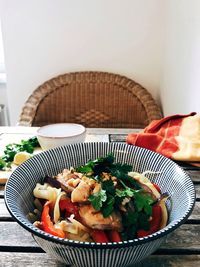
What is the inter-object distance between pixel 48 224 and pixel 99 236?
89 millimetres

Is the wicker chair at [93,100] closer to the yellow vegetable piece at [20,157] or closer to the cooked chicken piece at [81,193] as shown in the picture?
the yellow vegetable piece at [20,157]

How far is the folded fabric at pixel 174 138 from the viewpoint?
3.07 feet

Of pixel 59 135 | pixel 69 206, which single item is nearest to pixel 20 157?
pixel 59 135

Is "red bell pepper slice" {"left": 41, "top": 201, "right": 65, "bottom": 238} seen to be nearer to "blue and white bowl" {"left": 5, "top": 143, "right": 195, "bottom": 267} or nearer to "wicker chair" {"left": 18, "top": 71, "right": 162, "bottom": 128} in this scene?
"blue and white bowl" {"left": 5, "top": 143, "right": 195, "bottom": 267}

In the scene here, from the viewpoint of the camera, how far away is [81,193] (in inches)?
23.0

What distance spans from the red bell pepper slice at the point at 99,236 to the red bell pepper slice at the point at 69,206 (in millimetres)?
44

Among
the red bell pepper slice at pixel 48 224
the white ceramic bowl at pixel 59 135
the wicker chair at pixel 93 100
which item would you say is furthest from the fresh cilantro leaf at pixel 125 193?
the wicker chair at pixel 93 100

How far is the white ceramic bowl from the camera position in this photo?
883 mm

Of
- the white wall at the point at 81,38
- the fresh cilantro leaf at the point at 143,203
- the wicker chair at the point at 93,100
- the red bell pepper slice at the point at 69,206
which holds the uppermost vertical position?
the white wall at the point at 81,38

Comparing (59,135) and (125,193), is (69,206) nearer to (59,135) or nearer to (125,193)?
(125,193)

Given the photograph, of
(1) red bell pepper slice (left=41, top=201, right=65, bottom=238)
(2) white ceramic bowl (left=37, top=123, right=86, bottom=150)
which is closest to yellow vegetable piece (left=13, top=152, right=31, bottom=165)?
(2) white ceramic bowl (left=37, top=123, right=86, bottom=150)

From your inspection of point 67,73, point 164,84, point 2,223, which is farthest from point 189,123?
point 67,73

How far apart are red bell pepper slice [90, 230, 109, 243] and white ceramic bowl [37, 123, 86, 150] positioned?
0.35 m

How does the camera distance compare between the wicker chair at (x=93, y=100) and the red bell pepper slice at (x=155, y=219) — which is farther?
the wicker chair at (x=93, y=100)
